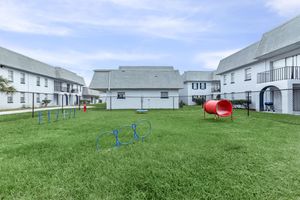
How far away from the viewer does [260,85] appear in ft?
54.4

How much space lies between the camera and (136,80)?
906 inches

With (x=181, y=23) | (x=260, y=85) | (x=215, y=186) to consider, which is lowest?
(x=215, y=186)

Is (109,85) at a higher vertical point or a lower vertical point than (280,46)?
lower

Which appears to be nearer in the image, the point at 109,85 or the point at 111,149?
the point at 111,149

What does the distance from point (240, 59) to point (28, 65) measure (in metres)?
27.9

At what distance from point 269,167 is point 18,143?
6.59 m

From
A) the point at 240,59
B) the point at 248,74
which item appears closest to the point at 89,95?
the point at 240,59

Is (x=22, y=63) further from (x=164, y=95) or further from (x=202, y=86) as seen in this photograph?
(x=202, y=86)

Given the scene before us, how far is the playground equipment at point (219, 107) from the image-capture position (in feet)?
33.2

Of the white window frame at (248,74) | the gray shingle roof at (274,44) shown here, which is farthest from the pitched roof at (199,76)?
the white window frame at (248,74)

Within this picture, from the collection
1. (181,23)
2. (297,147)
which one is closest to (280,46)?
(181,23)

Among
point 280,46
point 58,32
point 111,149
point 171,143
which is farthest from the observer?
point 58,32

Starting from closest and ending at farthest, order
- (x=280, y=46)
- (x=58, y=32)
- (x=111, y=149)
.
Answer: (x=111, y=149), (x=280, y=46), (x=58, y=32)

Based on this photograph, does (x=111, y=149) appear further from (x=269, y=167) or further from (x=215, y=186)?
(x=269, y=167)
